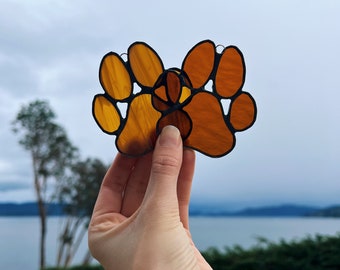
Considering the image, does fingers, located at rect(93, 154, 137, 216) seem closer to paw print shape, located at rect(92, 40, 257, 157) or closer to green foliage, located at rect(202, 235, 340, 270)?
paw print shape, located at rect(92, 40, 257, 157)

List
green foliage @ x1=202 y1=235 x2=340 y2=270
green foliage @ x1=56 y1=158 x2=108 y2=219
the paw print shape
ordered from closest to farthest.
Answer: the paw print shape
green foliage @ x1=202 y1=235 x2=340 y2=270
green foliage @ x1=56 y1=158 x2=108 y2=219

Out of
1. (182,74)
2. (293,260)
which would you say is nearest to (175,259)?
(182,74)

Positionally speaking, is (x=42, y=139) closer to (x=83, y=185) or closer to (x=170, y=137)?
(x=83, y=185)

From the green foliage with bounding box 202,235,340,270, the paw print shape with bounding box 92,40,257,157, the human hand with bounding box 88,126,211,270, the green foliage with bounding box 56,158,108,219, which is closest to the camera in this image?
the human hand with bounding box 88,126,211,270

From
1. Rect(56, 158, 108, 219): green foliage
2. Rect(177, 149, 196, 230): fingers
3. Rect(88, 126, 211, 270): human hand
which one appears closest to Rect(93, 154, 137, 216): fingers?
Rect(88, 126, 211, 270): human hand

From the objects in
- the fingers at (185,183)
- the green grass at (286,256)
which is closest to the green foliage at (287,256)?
the green grass at (286,256)

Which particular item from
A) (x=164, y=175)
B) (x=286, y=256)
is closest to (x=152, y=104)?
(x=164, y=175)
